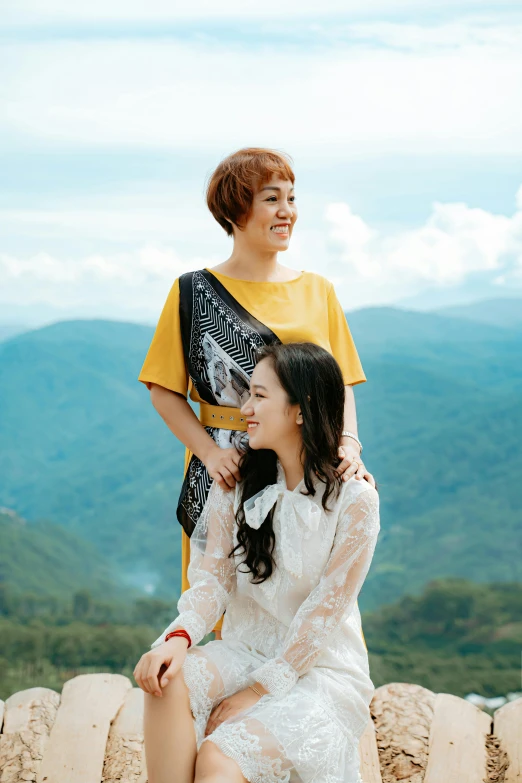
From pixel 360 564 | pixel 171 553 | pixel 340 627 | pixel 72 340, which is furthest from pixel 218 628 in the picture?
pixel 72 340

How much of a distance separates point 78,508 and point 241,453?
11942 mm

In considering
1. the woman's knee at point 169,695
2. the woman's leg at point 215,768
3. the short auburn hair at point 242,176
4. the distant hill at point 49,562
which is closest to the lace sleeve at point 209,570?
the woman's knee at point 169,695

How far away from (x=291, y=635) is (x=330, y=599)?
110mm

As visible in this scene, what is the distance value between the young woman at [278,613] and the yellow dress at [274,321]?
19cm

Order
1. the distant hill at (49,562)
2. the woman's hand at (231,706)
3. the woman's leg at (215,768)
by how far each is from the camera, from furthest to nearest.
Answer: the distant hill at (49,562)
the woman's hand at (231,706)
the woman's leg at (215,768)

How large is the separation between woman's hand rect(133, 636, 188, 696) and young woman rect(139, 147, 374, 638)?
389 millimetres

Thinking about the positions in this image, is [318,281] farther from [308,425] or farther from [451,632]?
[451,632]

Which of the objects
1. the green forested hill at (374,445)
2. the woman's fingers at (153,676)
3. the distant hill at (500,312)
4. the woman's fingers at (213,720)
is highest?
the distant hill at (500,312)

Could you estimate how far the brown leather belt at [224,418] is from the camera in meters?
2.06

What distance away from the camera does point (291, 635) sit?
1780 millimetres

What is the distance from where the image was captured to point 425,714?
2641 millimetres

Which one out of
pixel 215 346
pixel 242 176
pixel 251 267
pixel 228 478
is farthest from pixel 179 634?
pixel 242 176

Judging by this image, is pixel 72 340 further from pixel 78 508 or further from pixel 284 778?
pixel 284 778

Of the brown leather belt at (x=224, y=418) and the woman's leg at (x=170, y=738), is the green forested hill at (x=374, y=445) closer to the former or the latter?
the brown leather belt at (x=224, y=418)
